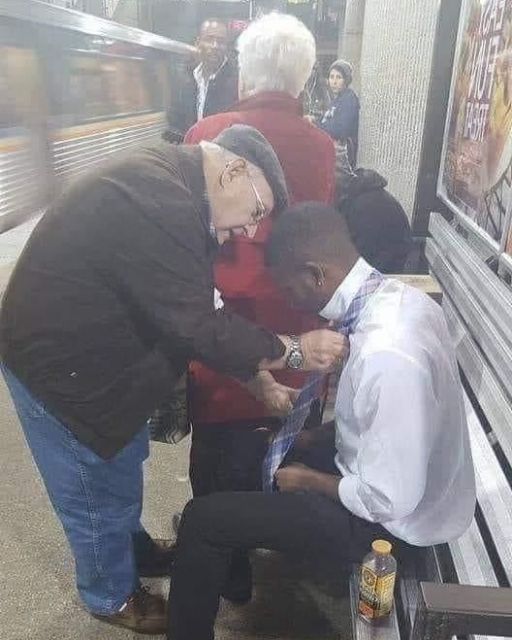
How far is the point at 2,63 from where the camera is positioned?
412 cm

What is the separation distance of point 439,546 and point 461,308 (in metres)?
0.87

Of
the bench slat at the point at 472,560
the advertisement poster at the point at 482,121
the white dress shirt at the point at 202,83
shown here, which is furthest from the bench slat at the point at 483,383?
the white dress shirt at the point at 202,83

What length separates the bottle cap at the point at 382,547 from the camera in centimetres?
151

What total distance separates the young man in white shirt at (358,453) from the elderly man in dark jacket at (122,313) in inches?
6.4

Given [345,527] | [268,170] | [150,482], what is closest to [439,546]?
[345,527]

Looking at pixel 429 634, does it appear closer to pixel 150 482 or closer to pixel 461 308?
Result: pixel 461 308

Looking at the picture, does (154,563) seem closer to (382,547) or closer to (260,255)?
(382,547)

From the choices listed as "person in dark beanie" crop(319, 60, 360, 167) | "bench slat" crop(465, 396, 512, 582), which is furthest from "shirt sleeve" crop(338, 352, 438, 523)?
"person in dark beanie" crop(319, 60, 360, 167)

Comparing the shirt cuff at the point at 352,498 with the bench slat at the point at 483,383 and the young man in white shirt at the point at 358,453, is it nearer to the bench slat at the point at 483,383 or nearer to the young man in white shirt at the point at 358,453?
the young man in white shirt at the point at 358,453

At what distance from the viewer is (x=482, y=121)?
6.96 feet

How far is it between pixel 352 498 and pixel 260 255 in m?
0.80

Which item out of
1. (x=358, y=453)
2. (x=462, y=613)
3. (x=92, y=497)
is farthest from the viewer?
(x=92, y=497)

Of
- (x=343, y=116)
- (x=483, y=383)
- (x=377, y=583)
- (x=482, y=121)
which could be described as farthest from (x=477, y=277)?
(x=343, y=116)

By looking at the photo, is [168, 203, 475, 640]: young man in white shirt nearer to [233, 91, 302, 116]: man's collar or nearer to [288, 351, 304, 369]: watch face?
[288, 351, 304, 369]: watch face
